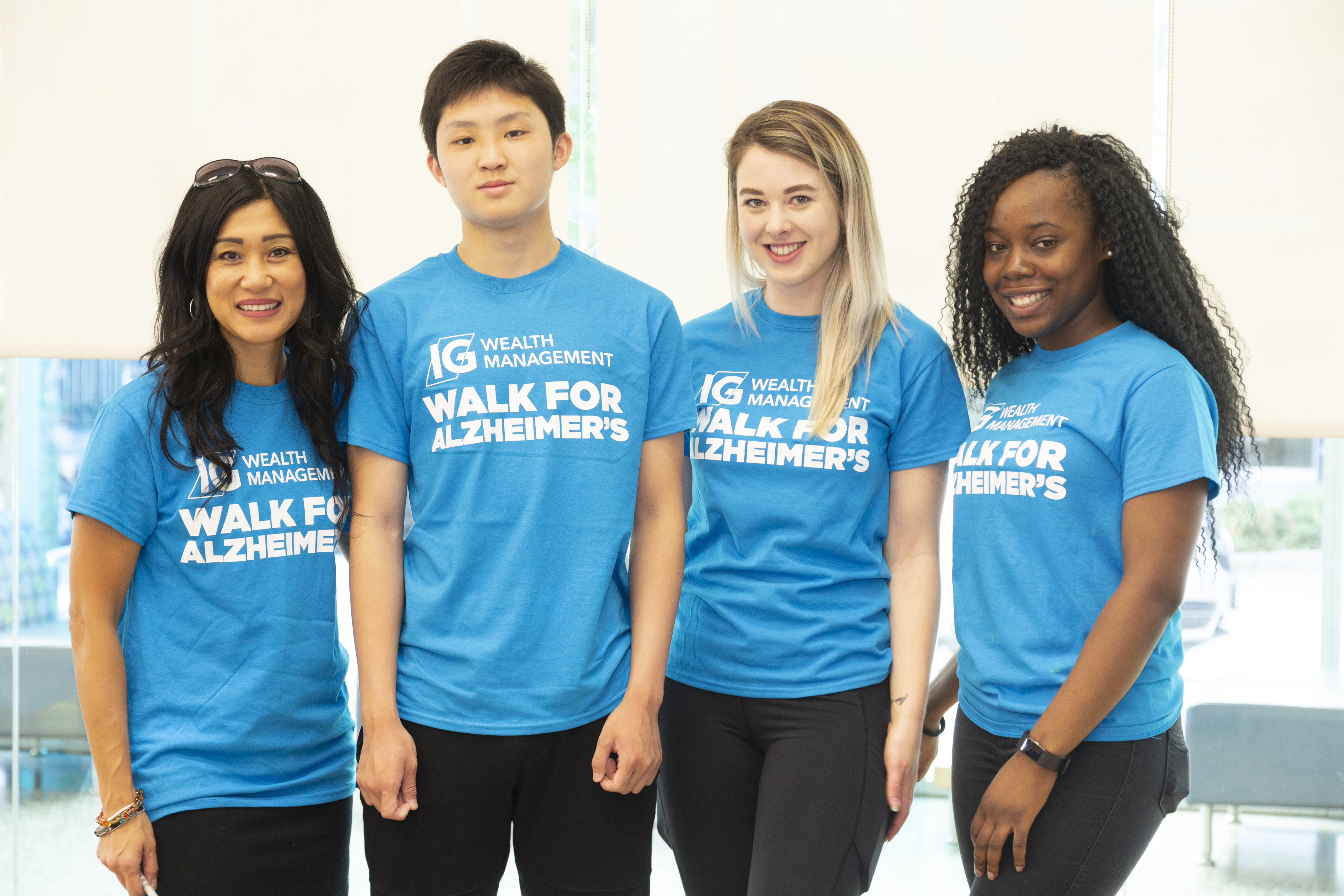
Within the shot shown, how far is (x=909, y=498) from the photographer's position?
1.53 m

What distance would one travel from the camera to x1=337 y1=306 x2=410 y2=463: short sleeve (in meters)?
1.37

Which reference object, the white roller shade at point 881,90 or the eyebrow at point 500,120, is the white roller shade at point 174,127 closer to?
the white roller shade at point 881,90

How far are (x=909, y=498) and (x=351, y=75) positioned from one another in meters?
1.74

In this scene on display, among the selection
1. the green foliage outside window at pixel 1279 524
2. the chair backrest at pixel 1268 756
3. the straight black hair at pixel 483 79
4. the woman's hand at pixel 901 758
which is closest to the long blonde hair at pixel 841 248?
the straight black hair at pixel 483 79

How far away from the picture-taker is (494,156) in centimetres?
140

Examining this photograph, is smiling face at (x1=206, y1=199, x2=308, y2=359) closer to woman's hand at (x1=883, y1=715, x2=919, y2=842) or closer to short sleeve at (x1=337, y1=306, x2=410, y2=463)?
short sleeve at (x1=337, y1=306, x2=410, y2=463)

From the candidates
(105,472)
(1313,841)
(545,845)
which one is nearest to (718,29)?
(105,472)

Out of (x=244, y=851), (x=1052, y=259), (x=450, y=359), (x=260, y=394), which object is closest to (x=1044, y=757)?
(x=1052, y=259)

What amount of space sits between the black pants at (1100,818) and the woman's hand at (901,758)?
0.52 feet

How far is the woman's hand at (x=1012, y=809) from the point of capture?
1337 millimetres

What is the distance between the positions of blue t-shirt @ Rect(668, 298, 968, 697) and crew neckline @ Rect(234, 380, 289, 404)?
1.99ft

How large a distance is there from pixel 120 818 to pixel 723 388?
1.02m

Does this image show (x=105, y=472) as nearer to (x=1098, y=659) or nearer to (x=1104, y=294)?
(x=1098, y=659)

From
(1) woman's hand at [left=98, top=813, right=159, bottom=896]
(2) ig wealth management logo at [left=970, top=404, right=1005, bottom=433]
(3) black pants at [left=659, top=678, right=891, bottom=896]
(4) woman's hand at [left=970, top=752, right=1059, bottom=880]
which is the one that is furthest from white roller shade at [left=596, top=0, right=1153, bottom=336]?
(1) woman's hand at [left=98, top=813, right=159, bottom=896]
